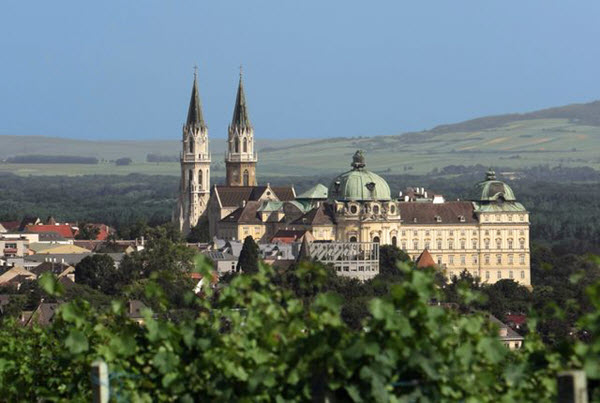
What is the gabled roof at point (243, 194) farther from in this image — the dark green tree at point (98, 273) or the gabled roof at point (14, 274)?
the dark green tree at point (98, 273)

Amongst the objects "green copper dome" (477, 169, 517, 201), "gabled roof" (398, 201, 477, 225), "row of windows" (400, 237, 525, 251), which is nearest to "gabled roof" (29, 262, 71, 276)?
"row of windows" (400, 237, 525, 251)

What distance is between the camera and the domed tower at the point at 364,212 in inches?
4409

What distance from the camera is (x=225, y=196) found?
13400 centimetres

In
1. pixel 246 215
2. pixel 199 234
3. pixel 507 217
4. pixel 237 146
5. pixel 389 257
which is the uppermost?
pixel 237 146

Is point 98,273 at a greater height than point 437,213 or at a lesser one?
lesser

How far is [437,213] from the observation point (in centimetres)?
11606

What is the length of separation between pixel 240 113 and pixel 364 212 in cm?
3715

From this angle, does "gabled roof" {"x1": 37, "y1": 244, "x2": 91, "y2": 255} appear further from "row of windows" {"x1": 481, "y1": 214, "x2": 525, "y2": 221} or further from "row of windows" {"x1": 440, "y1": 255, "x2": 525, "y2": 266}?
"row of windows" {"x1": 481, "y1": 214, "x2": 525, "y2": 221}

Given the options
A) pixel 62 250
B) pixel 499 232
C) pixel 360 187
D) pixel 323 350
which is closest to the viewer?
pixel 323 350

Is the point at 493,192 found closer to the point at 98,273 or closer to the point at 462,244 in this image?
the point at 462,244

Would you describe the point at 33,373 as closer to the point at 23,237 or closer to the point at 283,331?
the point at 283,331

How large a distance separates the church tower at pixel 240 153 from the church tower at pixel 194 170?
1.67m

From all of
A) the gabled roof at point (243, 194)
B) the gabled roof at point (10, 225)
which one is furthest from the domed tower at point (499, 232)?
the gabled roof at point (10, 225)

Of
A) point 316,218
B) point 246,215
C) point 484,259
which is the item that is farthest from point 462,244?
point 246,215
